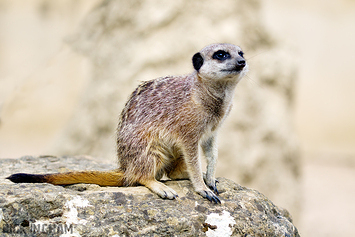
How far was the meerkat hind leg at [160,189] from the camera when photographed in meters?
2.65

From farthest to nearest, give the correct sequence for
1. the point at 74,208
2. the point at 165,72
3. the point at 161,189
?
1. the point at 165,72
2. the point at 161,189
3. the point at 74,208

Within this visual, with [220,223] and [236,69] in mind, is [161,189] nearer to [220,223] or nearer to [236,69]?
[220,223]

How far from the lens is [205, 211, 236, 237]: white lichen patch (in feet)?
8.18

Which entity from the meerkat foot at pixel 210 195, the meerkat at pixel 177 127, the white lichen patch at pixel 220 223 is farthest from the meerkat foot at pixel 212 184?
the white lichen patch at pixel 220 223

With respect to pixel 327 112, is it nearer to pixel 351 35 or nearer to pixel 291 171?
pixel 351 35

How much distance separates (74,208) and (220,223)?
849mm

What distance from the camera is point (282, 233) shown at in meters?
2.69

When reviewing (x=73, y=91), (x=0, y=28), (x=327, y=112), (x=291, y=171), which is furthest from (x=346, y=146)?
(x=0, y=28)

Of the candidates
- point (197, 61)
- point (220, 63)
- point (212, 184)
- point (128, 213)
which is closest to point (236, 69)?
point (220, 63)

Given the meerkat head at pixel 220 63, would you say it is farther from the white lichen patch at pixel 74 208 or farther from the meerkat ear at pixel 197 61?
the white lichen patch at pixel 74 208

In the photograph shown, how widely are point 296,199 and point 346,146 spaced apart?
22.7ft

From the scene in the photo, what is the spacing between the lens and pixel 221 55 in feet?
9.59

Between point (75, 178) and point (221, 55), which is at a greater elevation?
point (221, 55)

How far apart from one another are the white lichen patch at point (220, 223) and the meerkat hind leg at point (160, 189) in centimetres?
27
